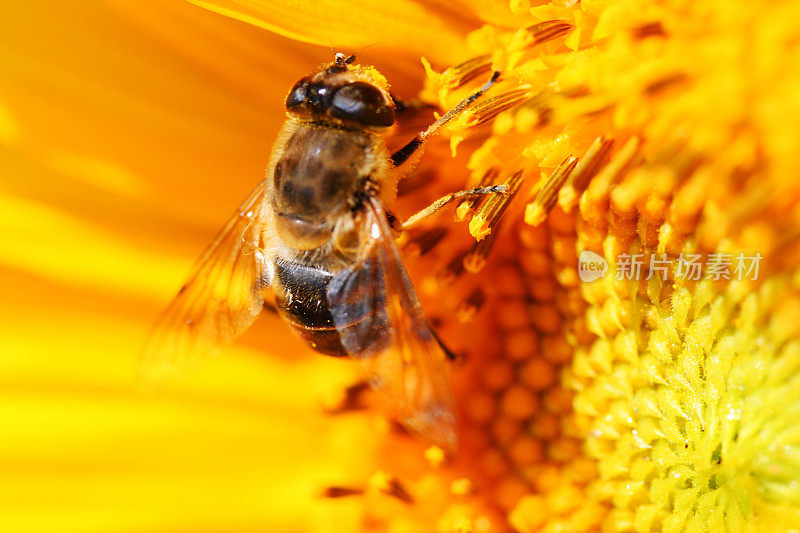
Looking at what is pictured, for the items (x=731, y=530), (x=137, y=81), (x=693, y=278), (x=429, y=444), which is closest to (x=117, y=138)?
(x=137, y=81)

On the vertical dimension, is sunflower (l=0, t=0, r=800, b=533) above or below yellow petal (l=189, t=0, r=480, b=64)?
below

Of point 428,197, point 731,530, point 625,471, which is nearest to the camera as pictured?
point 731,530

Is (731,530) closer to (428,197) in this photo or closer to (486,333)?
(486,333)

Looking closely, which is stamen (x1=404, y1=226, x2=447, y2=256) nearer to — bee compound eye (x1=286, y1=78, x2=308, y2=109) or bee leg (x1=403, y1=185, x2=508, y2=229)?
bee leg (x1=403, y1=185, x2=508, y2=229)

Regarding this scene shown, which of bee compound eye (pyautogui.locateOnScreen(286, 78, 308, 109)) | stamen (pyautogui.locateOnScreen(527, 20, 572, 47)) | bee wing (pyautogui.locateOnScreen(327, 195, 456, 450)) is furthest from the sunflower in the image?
bee wing (pyautogui.locateOnScreen(327, 195, 456, 450))

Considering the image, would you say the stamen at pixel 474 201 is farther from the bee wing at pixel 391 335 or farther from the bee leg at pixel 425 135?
the bee wing at pixel 391 335

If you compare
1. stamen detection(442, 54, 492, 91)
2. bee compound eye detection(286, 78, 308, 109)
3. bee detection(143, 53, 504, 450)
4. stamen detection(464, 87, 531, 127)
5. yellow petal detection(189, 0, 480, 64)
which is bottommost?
bee detection(143, 53, 504, 450)
